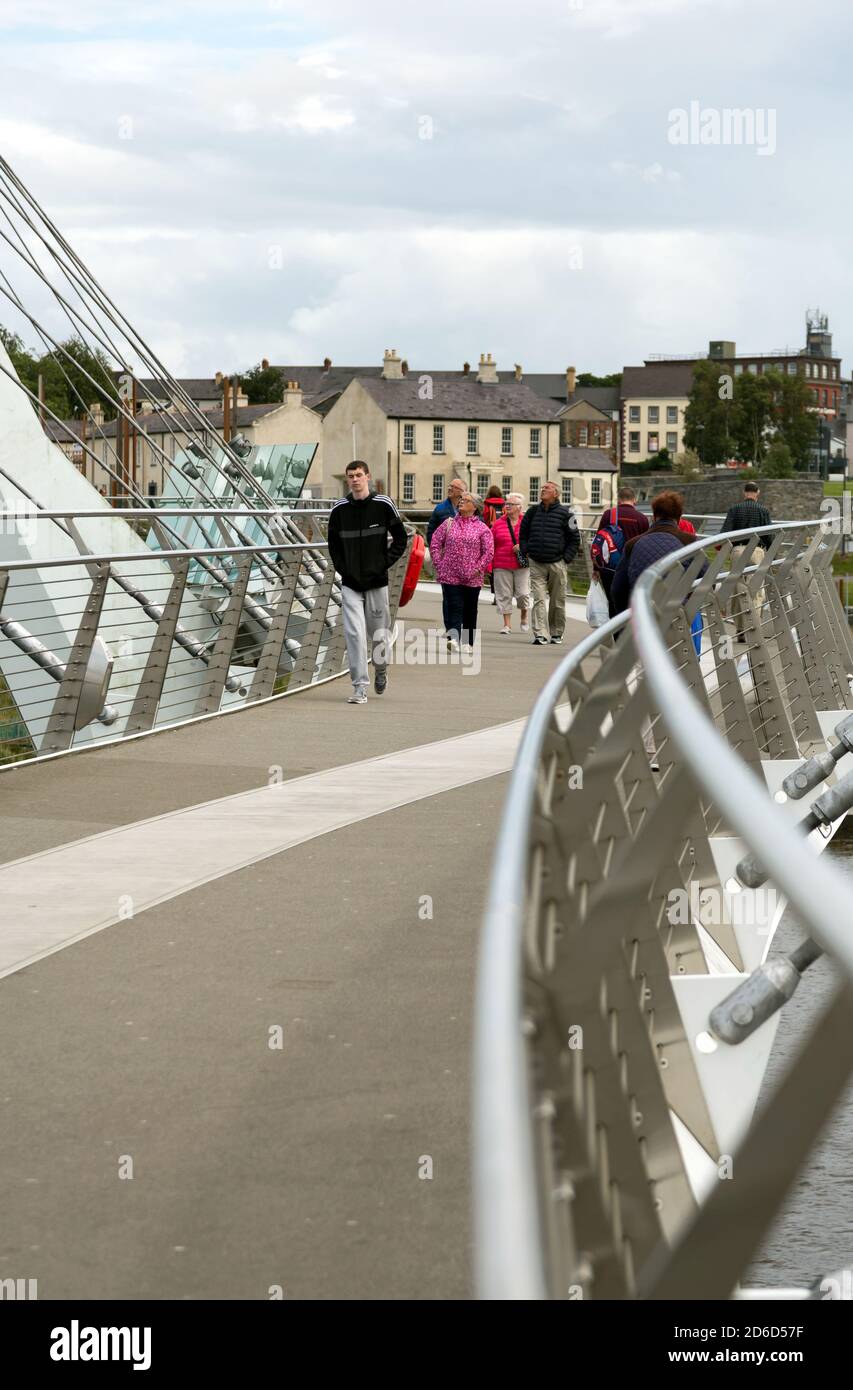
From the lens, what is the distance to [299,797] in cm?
971

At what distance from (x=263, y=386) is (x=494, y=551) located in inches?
5196

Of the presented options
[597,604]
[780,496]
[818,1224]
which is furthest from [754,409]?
[818,1224]

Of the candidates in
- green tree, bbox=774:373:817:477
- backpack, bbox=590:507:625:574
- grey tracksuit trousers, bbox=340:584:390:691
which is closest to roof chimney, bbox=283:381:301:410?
green tree, bbox=774:373:817:477

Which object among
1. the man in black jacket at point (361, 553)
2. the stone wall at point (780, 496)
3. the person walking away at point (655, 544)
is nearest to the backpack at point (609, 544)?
the man in black jacket at point (361, 553)

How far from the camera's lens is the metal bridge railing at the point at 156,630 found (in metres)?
11.6

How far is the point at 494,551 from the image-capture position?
23.2m

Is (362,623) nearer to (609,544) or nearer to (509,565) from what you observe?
(609,544)

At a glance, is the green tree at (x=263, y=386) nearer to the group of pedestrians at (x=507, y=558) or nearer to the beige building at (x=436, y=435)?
the beige building at (x=436, y=435)

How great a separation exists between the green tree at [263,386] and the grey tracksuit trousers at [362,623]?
138407mm

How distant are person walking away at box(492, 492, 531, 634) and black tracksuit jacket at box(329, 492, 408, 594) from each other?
26.6 feet
